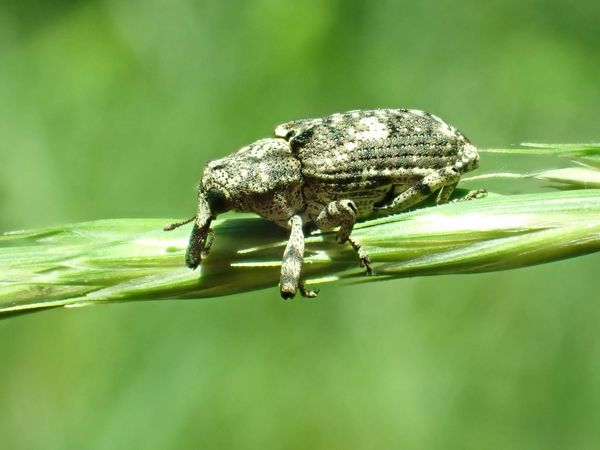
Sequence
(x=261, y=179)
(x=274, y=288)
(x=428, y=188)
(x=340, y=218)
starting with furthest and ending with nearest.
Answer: (x=274, y=288)
(x=261, y=179)
(x=428, y=188)
(x=340, y=218)

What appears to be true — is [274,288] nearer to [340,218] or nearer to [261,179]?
[261,179]

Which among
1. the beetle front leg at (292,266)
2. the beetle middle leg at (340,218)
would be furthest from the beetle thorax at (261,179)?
the beetle front leg at (292,266)

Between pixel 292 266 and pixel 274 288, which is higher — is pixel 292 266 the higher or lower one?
the higher one

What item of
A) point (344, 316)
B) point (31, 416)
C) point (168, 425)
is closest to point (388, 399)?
point (344, 316)

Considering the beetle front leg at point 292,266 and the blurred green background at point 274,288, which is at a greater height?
the beetle front leg at point 292,266

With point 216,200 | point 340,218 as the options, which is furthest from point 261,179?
point 340,218

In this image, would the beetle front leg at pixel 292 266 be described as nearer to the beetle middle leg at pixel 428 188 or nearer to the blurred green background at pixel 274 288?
the beetle middle leg at pixel 428 188

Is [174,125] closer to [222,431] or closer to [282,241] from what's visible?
[222,431]
